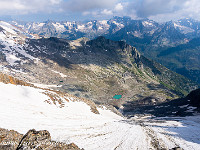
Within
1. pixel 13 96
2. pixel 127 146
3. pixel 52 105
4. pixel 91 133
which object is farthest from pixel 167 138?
pixel 13 96

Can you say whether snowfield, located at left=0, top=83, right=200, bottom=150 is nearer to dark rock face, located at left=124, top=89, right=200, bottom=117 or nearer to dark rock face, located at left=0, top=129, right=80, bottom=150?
dark rock face, located at left=0, top=129, right=80, bottom=150

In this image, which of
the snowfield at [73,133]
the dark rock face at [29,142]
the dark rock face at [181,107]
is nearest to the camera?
the dark rock face at [29,142]

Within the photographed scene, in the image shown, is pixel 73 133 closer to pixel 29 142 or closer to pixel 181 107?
pixel 29 142

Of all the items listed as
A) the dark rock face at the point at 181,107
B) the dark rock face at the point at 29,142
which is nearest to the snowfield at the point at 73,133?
the dark rock face at the point at 29,142

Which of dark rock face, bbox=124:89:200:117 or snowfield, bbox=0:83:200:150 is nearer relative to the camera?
snowfield, bbox=0:83:200:150

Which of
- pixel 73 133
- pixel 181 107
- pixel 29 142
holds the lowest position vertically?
pixel 73 133

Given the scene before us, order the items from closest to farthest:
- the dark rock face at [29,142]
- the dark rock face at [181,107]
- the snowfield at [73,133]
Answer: the dark rock face at [29,142]
the snowfield at [73,133]
the dark rock face at [181,107]

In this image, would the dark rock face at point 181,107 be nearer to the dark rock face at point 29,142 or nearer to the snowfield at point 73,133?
the snowfield at point 73,133

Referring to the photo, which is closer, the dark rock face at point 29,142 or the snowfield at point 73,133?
the dark rock face at point 29,142

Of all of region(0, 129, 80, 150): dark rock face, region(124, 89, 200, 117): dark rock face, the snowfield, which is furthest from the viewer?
region(124, 89, 200, 117): dark rock face

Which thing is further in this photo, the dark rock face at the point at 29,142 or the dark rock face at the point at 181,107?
the dark rock face at the point at 181,107

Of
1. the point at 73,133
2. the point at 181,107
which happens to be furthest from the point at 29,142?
the point at 181,107

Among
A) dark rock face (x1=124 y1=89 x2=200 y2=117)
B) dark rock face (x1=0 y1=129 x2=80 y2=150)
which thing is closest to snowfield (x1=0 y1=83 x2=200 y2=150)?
dark rock face (x1=0 y1=129 x2=80 y2=150)
